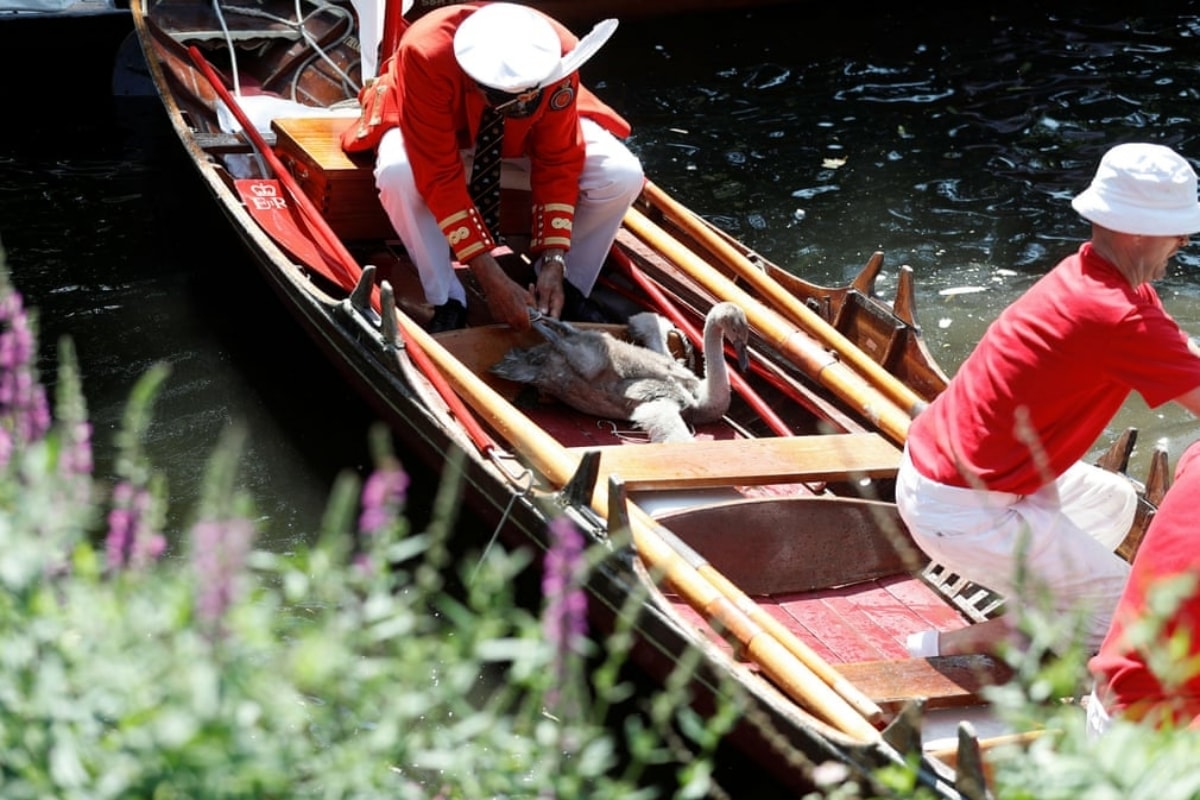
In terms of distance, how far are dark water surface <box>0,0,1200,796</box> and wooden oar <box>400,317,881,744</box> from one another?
53.9 inches

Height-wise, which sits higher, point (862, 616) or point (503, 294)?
point (503, 294)

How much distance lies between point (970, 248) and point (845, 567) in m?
4.03

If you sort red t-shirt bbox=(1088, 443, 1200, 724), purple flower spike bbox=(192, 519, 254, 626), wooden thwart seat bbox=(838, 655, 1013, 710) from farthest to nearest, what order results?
wooden thwart seat bbox=(838, 655, 1013, 710) → red t-shirt bbox=(1088, 443, 1200, 724) → purple flower spike bbox=(192, 519, 254, 626)

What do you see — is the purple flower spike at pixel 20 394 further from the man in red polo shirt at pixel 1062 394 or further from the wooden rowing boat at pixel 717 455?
the man in red polo shirt at pixel 1062 394

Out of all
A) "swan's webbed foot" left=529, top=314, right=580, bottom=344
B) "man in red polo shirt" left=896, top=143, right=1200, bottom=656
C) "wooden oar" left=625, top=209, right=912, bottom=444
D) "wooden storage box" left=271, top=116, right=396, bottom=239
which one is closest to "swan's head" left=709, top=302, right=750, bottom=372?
"wooden oar" left=625, top=209, right=912, bottom=444

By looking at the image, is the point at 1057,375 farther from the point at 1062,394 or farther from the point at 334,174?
the point at 334,174

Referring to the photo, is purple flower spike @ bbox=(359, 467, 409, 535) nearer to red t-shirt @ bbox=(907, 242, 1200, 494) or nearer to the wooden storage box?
red t-shirt @ bbox=(907, 242, 1200, 494)

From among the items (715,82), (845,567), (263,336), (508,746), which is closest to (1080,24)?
(715,82)

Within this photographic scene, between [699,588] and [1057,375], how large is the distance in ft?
3.50

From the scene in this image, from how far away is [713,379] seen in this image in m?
5.25

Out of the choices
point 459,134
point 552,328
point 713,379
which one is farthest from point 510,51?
point 713,379

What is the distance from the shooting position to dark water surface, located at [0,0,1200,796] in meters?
6.57

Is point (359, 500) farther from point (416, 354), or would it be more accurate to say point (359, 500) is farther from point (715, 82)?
point (715, 82)

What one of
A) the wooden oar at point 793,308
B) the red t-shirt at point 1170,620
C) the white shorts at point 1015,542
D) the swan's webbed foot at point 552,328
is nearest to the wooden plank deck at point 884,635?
the white shorts at point 1015,542
